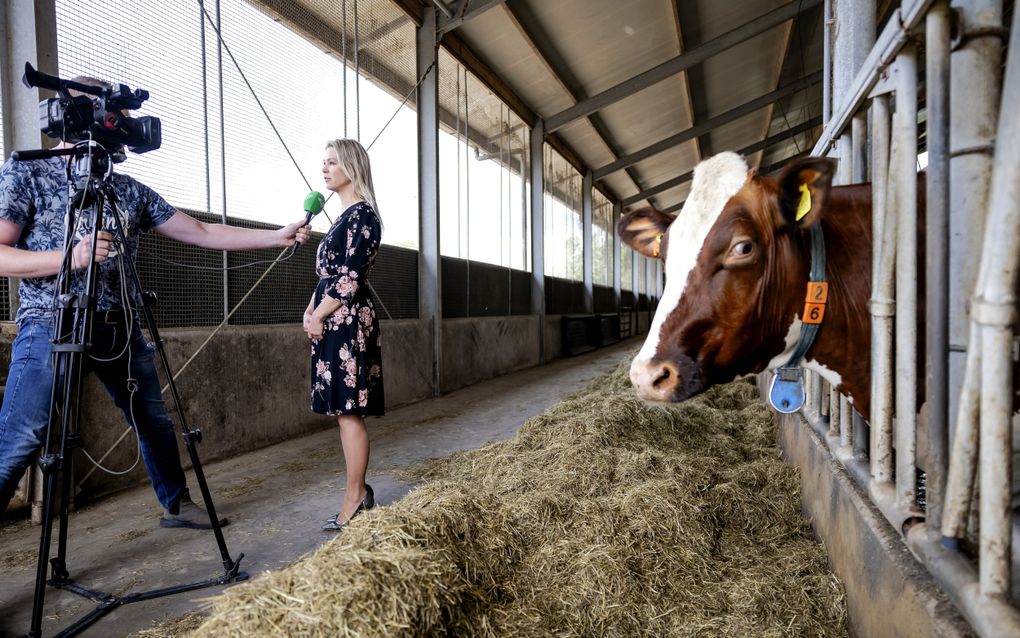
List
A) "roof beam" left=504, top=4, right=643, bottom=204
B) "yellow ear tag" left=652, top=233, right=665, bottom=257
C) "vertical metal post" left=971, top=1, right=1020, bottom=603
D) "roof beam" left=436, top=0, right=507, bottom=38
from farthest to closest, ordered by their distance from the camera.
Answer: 1. "roof beam" left=504, top=4, right=643, bottom=204
2. "roof beam" left=436, top=0, right=507, bottom=38
3. "yellow ear tag" left=652, top=233, right=665, bottom=257
4. "vertical metal post" left=971, top=1, right=1020, bottom=603

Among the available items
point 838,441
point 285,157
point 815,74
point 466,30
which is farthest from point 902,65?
point 815,74

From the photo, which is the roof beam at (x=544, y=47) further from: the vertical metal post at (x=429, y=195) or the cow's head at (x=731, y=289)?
the cow's head at (x=731, y=289)

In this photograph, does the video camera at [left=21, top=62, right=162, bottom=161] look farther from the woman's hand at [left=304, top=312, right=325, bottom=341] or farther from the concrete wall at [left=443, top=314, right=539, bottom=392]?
the concrete wall at [left=443, top=314, right=539, bottom=392]

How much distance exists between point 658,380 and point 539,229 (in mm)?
9923

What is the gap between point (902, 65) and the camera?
4.62 feet

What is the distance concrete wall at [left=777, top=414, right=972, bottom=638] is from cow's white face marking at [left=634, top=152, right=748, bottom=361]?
69cm

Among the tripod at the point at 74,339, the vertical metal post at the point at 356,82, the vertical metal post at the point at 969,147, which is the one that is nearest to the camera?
the vertical metal post at the point at 969,147

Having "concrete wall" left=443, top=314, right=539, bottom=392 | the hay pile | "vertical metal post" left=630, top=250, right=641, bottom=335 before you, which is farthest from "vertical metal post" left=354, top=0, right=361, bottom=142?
"vertical metal post" left=630, top=250, right=641, bottom=335

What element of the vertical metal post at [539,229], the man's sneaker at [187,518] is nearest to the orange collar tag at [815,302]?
the man's sneaker at [187,518]

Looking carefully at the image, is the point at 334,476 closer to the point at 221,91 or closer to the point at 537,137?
the point at 221,91

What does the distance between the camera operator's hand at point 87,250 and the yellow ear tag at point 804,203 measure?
6.57 ft

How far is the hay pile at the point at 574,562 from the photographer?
1301 mm

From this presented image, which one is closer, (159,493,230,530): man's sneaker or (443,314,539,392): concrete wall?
(159,493,230,530): man's sneaker

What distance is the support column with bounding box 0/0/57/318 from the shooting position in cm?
289
